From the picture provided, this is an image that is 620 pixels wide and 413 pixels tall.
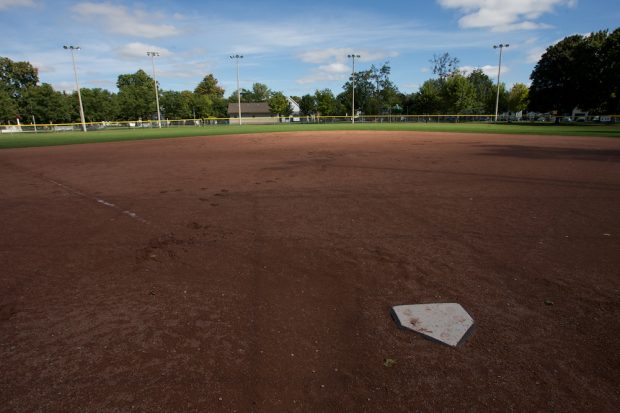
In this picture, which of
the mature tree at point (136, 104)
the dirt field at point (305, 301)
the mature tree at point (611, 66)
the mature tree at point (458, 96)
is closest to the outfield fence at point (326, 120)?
the mature tree at point (611, 66)

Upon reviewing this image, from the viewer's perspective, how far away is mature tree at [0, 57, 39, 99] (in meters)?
92.7

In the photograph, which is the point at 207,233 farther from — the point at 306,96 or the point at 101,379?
the point at 306,96

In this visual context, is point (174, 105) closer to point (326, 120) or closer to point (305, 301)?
point (326, 120)

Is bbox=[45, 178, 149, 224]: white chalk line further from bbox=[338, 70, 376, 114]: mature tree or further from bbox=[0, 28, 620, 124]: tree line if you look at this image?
bbox=[338, 70, 376, 114]: mature tree

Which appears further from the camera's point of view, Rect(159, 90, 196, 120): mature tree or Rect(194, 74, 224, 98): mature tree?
Rect(194, 74, 224, 98): mature tree

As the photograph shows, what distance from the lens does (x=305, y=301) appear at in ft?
12.5

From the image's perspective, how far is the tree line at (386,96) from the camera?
55.9 meters

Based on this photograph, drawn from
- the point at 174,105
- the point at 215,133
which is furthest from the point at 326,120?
the point at 215,133

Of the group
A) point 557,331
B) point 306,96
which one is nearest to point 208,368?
point 557,331

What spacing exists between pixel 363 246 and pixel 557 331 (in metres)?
2.59

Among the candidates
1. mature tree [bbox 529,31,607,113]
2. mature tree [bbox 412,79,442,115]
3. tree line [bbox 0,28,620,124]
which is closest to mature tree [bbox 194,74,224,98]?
tree line [bbox 0,28,620,124]

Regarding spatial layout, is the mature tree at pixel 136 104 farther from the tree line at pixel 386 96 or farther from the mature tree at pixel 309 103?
the mature tree at pixel 309 103

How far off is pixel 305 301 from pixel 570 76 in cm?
7044

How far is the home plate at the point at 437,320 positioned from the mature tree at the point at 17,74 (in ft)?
382
